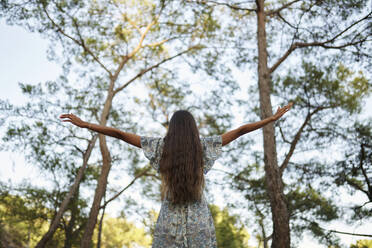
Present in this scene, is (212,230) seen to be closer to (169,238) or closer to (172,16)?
(169,238)

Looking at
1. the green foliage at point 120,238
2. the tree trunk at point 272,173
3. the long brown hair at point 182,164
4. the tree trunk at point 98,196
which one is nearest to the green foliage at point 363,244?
the tree trunk at point 272,173

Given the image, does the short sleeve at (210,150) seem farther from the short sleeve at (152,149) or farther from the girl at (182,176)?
the short sleeve at (152,149)

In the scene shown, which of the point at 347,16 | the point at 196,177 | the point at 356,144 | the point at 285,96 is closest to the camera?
the point at 196,177

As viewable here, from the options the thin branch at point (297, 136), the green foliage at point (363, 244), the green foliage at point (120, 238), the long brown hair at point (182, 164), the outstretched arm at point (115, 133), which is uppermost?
the green foliage at point (120, 238)

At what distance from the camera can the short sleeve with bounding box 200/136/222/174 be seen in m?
2.50

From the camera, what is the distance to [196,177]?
7.68 feet

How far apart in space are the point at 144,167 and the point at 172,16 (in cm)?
678

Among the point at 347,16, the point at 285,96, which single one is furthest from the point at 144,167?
the point at 347,16

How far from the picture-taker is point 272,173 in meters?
5.43

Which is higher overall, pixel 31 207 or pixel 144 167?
pixel 144 167

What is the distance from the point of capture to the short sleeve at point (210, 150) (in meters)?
2.50

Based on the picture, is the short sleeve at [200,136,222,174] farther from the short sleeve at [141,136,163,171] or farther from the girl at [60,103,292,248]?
the short sleeve at [141,136,163,171]

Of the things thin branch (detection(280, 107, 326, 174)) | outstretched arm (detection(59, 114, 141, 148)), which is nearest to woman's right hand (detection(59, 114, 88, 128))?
outstretched arm (detection(59, 114, 141, 148))

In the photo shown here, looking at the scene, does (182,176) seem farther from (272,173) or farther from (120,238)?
(120,238)
